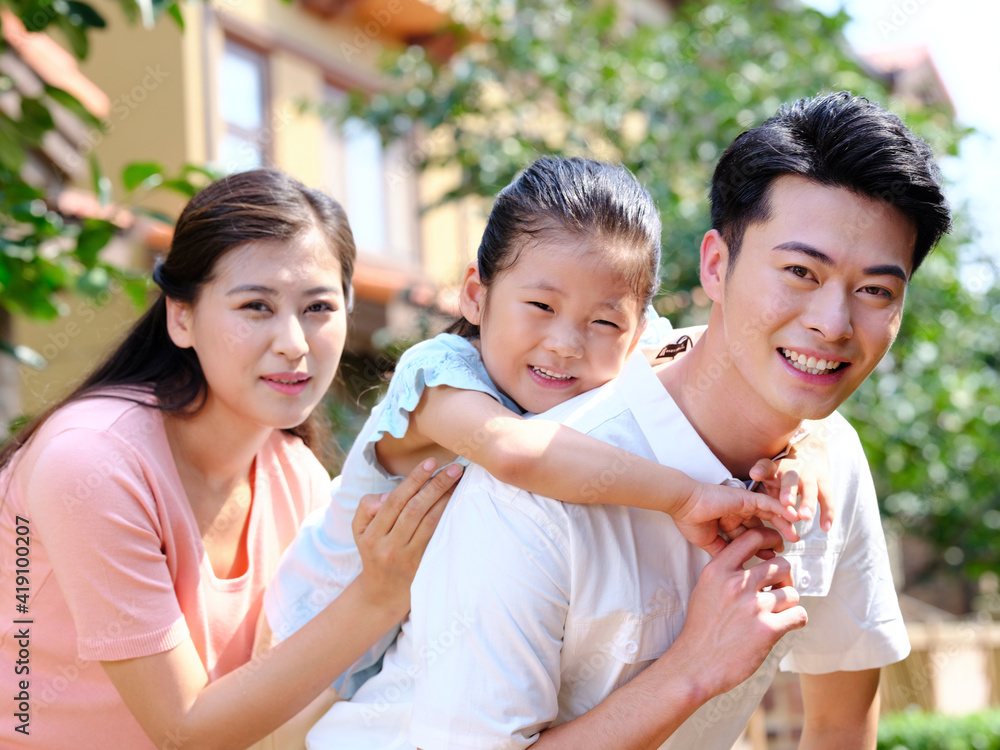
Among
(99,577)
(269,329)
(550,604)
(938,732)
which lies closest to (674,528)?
(550,604)

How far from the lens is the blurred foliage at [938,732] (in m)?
7.18

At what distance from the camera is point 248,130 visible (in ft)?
31.2

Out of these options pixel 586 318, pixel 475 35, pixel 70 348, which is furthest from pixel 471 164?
pixel 586 318

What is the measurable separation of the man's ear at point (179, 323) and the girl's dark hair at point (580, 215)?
0.87 m

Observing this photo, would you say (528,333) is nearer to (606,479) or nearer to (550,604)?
(606,479)

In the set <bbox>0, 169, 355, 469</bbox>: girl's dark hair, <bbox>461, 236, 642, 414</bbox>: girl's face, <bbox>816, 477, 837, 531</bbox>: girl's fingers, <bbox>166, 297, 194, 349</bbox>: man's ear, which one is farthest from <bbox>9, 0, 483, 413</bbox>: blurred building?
<bbox>816, 477, 837, 531</bbox>: girl's fingers

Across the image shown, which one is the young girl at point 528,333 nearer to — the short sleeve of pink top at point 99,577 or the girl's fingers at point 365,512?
the girl's fingers at point 365,512

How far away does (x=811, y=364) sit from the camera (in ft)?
6.54

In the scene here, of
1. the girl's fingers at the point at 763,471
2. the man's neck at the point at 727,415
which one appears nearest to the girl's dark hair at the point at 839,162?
the man's neck at the point at 727,415

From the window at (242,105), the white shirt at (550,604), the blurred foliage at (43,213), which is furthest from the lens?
the window at (242,105)

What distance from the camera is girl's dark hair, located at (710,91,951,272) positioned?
1982 mm

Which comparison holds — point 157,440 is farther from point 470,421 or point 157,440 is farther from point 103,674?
point 470,421

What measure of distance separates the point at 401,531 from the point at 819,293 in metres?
1.01

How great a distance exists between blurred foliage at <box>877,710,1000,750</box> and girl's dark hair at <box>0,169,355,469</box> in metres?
6.04
